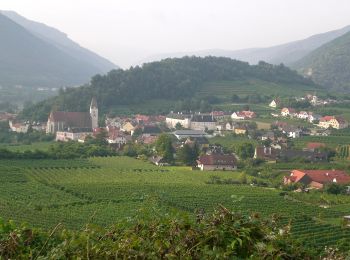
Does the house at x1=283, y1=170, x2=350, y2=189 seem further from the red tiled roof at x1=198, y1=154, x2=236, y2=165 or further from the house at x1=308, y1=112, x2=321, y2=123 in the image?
the house at x1=308, y1=112, x2=321, y2=123

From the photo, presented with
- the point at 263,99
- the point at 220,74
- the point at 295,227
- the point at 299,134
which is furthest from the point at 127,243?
the point at 220,74

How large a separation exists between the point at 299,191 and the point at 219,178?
5341 millimetres

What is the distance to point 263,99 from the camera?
3034 inches

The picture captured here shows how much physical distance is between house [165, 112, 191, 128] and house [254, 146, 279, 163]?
2090 centimetres

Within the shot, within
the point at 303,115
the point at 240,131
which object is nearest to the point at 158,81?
the point at 303,115

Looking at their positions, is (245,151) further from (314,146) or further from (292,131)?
(292,131)

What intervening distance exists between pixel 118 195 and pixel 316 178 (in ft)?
42.9

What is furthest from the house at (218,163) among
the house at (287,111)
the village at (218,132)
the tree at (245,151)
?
the house at (287,111)

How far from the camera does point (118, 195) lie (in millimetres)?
26266

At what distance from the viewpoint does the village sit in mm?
41000

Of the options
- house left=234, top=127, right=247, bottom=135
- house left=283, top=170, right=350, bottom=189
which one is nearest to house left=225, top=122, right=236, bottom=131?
house left=234, top=127, right=247, bottom=135

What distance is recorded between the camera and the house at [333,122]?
57.0 m

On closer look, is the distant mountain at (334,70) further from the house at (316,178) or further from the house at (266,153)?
the house at (316,178)

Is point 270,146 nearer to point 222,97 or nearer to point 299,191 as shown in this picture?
point 299,191
